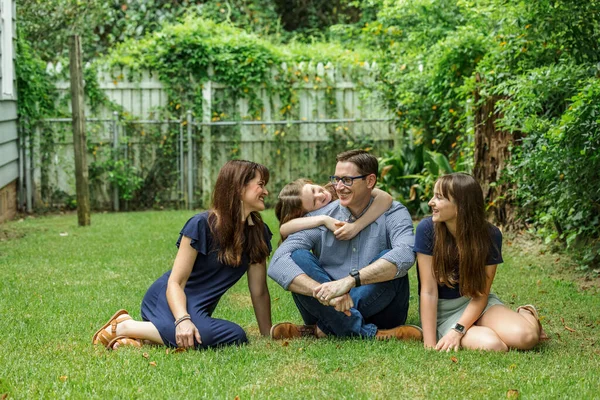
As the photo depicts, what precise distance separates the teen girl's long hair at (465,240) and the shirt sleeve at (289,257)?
2.70 feet

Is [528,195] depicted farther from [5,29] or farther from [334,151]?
[5,29]

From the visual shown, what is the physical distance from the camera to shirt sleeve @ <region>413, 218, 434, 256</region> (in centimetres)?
511

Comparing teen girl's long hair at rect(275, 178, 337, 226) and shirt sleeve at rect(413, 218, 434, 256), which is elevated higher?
teen girl's long hair at rect(275, 178, 337, 226)

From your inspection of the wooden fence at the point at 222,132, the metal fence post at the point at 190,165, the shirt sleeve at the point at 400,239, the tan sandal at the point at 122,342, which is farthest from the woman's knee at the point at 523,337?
the metal fence post at the point at 190,165

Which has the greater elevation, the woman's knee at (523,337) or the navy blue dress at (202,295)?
the navy blue dress at (202,295)

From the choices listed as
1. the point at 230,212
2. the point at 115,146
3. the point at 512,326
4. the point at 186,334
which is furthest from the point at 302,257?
the point at 115,146

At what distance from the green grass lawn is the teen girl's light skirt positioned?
27cm

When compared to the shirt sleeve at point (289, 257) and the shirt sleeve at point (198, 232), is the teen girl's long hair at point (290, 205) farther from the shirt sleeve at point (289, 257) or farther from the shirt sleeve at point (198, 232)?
the shirt sleeve at point (198, 232)

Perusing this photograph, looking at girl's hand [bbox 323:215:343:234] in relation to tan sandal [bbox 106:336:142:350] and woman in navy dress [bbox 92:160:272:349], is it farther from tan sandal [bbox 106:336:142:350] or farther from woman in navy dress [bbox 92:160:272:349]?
tan sandal [bbox 106:336:142:350]

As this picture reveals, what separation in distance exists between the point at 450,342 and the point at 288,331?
39.4 inches

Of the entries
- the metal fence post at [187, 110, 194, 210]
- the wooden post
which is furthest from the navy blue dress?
the metal fence post at [187, 110, 194, 210]

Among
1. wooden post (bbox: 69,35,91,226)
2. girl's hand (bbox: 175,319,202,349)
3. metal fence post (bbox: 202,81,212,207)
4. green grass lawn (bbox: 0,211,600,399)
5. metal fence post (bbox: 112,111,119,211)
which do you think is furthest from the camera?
metal fence post (bbox: 202,81,212,207)

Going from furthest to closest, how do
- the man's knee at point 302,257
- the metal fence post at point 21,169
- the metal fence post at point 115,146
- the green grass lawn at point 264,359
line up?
the metal fence post at point 115,146 → the metal fence post at point 21,169 → the man's knee at point 302,257 → the green grass lawn at point 264,359

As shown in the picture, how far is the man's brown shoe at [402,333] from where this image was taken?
530 cm
